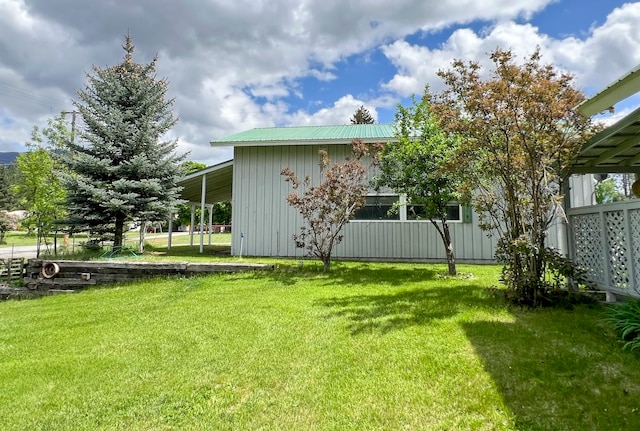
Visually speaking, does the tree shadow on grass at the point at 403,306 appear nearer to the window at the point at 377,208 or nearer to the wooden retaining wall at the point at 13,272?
the window at the point at 377,208

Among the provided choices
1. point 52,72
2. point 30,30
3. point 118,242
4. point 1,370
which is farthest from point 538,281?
point 52,72

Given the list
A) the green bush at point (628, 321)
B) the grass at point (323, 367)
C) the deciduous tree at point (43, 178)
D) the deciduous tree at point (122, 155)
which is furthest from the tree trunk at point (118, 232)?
the green bush at point (628, 321)

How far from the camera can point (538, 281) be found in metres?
4.67

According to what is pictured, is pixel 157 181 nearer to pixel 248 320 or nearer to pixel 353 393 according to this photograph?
pixel 248 320

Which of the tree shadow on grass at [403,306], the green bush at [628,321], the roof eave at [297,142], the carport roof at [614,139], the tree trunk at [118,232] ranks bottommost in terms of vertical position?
the tree shadow on grass at [403,306]

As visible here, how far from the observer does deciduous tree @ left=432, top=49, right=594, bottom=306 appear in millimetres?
4445

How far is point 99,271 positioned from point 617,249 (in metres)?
9.77

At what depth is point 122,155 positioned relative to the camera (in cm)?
1114

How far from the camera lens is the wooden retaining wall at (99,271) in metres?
7.97

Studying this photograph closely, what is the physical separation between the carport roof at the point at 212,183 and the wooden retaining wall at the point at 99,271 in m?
4.18

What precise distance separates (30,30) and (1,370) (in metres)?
13.5

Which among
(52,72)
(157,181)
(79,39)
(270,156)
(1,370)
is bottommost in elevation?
(1,370)

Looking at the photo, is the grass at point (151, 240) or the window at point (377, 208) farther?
the grass at point (151, 240)

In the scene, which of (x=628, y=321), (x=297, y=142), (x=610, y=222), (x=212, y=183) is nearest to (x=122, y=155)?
(x=212, y=183)
